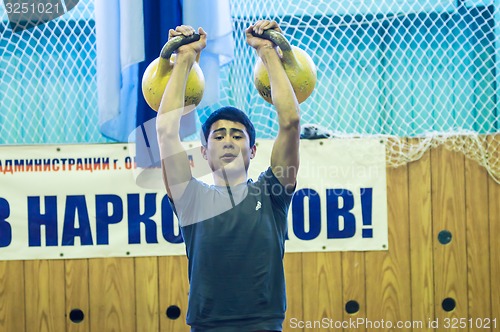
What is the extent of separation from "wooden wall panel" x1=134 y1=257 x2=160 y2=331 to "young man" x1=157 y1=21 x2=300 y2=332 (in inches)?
44.2

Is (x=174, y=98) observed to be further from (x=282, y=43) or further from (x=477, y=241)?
(x=477, y=241)

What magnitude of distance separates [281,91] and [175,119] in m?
0.31

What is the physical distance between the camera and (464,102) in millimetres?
3109

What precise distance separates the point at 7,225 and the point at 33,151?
1.18 feet

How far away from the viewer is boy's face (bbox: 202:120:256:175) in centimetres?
198

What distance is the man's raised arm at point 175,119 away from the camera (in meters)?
1.86

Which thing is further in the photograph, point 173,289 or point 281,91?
point 173,289

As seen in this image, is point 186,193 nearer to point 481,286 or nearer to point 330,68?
point 330,68

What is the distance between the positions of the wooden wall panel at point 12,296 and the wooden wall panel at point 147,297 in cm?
53

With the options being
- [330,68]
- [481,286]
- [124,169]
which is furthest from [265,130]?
[481,286]

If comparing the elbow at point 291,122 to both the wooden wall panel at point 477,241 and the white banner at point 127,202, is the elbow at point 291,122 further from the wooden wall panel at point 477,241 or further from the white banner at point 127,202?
the wooden wall panel at point 477,241

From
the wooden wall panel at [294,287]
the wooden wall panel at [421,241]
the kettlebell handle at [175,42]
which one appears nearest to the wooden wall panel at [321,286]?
the wooden wall panel at [294,287]

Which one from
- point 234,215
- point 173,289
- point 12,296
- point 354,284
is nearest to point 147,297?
point 173,289

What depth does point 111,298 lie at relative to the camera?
9.82 ft
